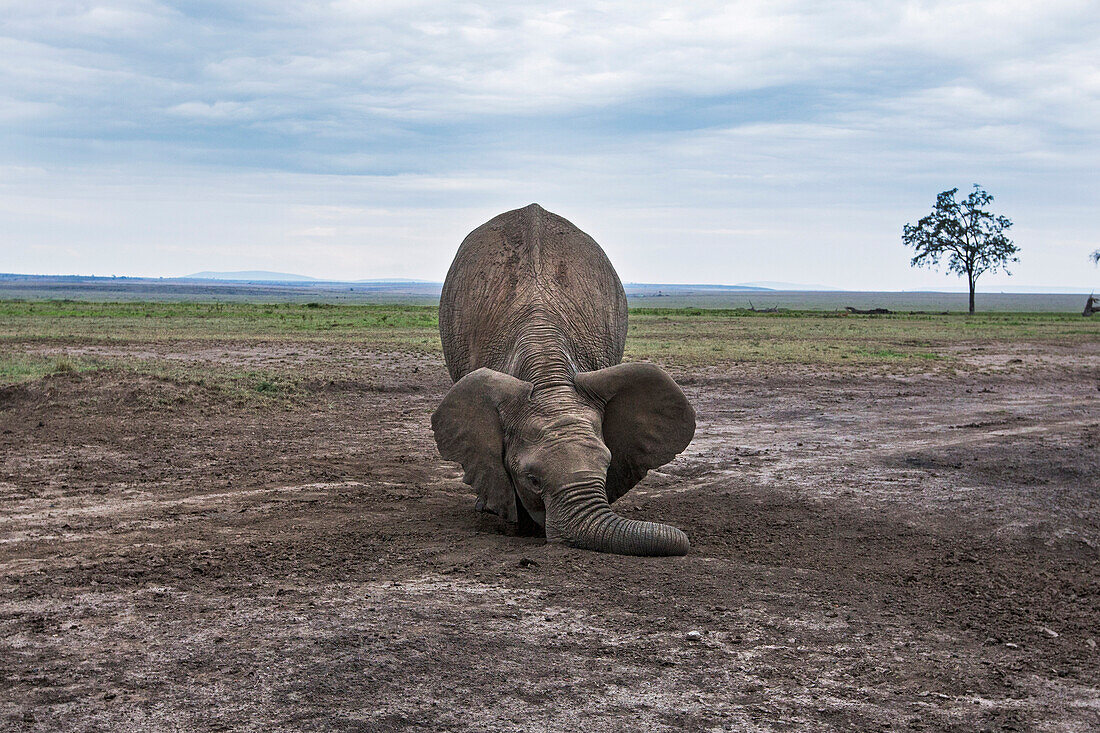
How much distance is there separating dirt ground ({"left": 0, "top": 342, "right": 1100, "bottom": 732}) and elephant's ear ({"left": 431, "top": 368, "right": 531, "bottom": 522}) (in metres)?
0.43

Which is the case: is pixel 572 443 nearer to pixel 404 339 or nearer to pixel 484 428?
pixel 484 428

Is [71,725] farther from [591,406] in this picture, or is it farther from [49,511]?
[49,511]

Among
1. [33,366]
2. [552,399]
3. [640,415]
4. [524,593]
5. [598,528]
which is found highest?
[552,399]

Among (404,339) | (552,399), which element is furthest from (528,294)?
(404,339)

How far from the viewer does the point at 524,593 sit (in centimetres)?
602

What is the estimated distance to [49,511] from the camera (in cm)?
841

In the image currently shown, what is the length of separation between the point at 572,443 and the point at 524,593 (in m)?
1.38

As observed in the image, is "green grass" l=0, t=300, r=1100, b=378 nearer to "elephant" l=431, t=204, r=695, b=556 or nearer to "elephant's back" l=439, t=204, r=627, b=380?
"elephant's back" l=439, t=204, r=627, b=380

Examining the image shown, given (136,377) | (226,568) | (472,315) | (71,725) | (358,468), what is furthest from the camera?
(136,377)

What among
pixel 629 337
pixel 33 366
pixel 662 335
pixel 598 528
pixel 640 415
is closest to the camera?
pixel 598 528

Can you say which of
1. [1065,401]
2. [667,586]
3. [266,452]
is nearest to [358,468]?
[266,452]

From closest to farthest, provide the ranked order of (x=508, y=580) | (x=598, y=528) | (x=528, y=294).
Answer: (x=508, y=580), (x=598, y=528), (x=528, y=294)

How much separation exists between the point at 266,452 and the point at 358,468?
1.46 meters

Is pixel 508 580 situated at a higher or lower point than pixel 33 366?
lower
